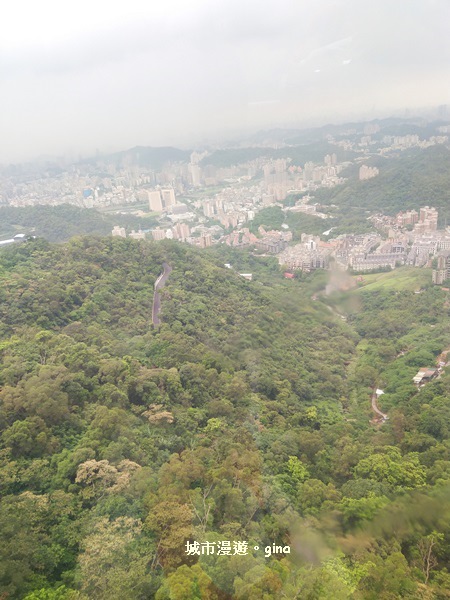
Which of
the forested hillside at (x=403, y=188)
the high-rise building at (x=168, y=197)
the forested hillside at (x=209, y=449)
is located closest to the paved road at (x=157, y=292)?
the forested hillside at (x=209, y=449)

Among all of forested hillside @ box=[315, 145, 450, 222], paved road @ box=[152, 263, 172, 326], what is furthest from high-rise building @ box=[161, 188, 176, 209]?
paved road @ box=[152, 263, 172, 326]

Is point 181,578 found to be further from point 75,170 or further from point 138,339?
point 75,170

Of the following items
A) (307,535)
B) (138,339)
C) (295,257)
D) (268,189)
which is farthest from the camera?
(268,189)

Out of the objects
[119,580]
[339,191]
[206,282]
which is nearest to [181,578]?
[119,580]

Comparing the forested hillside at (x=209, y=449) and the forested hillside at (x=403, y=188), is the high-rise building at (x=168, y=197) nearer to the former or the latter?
the forested hillside at (x=403, y=188)

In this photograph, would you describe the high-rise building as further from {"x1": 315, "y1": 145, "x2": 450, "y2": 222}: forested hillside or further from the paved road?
the paved road

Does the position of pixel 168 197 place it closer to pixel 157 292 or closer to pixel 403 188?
pixel 403 188
